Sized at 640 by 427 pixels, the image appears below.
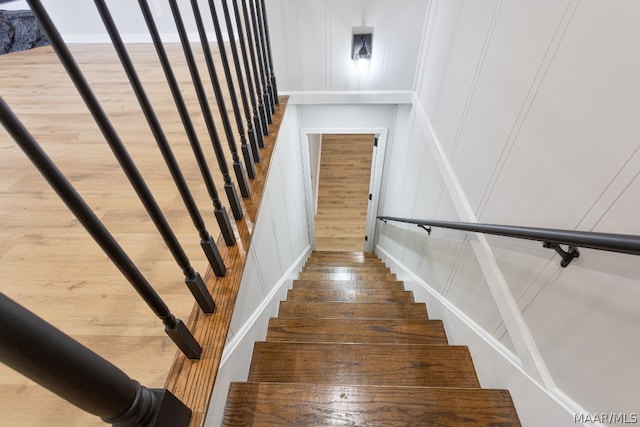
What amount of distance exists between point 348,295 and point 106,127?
240 centimetres

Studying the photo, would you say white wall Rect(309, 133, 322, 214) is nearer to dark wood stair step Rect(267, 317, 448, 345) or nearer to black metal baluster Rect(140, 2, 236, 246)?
dark wood stair step Rect(267, 317, 448, 345)

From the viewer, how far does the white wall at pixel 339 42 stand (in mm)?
2203

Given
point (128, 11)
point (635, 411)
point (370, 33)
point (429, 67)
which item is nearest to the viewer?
point (635, 411)

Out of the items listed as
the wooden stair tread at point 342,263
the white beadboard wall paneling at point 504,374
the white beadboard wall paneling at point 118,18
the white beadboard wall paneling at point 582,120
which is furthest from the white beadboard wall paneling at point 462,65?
the wooden stair tread at point 342,263

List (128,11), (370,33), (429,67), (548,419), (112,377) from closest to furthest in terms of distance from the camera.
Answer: (112,377), (548,419), (429,67), (370,33), (128,11)

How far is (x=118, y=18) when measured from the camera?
2867mm

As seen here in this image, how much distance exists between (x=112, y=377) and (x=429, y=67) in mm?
2457

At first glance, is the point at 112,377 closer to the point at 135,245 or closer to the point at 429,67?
the point at 135,245

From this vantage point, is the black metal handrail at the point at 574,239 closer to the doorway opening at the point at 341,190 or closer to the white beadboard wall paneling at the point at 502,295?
the white beadboard wall paneling at the point at 502,295

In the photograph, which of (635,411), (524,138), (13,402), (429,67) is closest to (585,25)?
(524,138)

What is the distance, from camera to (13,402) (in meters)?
0.76

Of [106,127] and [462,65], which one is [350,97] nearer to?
[462,65]

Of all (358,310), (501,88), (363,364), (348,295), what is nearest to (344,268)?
(348,295)

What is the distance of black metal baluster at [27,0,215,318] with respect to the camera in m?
0.45
